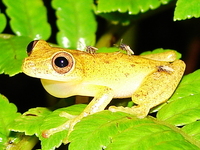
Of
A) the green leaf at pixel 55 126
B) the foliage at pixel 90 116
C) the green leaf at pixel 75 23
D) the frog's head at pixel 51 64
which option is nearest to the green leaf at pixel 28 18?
the foliage at pixel 90 116

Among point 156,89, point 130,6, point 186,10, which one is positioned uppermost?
point 130,6

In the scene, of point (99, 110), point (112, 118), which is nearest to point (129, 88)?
point (99, 110)

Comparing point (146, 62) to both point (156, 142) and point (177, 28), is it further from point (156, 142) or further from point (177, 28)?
point (177, 28)

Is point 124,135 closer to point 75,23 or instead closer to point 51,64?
point 51,64

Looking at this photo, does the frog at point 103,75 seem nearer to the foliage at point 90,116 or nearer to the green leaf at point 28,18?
the foliage at point 90,116

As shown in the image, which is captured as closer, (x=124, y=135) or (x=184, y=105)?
(x=124, y=135)

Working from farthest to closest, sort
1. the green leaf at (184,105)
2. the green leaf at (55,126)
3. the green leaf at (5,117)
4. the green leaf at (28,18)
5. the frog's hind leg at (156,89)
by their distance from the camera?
the green leaf at (28,18) < the green leaf at (5,117) < the frog's hind leg at (156,89) < the green leaf at (184,105) < the green leaf at (55,126)

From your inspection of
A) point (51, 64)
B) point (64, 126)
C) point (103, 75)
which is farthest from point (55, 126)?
point (103, 75)

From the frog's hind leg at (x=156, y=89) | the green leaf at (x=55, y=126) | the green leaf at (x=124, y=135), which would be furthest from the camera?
the frog's hind leg at (x=156, y=89)
